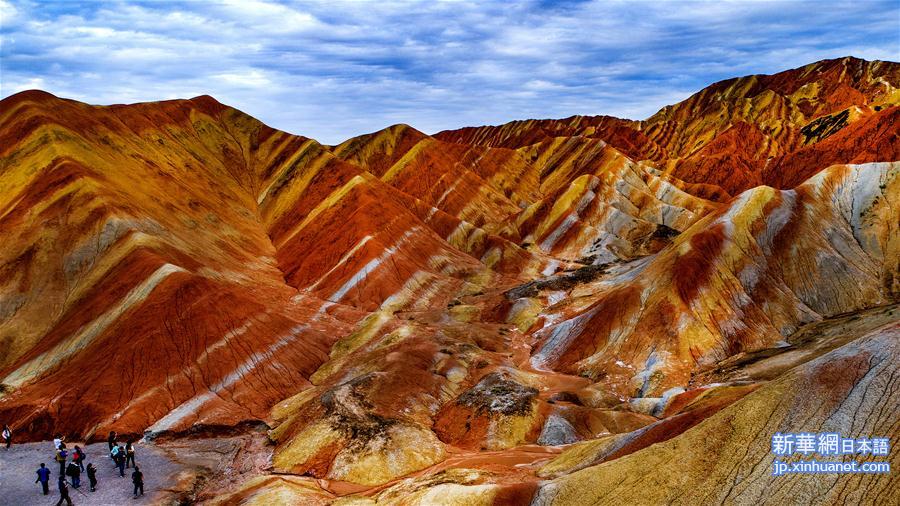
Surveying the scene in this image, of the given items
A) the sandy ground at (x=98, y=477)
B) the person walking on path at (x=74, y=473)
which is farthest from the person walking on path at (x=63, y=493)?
the person walking on path at (x=74, y=473)

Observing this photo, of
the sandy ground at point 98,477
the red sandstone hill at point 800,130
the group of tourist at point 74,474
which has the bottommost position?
the sandy ground at point 98,477

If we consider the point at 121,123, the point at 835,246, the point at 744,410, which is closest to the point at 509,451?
the point at 744,410

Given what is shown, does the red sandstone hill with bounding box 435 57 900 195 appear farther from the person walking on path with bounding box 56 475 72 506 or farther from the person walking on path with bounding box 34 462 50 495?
the person walking on path with bounding box 34 462 50 495

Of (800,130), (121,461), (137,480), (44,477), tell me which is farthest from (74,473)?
(800,130)

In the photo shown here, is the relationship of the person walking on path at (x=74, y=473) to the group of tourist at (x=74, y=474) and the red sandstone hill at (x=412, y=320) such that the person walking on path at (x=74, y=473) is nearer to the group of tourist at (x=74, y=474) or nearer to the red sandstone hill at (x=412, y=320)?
the group of tourist at (x=74, y=474)

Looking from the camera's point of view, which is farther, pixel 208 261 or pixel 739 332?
pixel 208 261

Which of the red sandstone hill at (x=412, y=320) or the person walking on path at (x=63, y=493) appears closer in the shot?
the person walking on path at (x=63, y=493)

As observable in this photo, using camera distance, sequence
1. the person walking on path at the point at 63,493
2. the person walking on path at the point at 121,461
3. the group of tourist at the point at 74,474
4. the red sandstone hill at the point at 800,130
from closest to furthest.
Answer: the person walking on path at the point at 63,493 → the group of tourist at the point at 74,474 → the person walking on path at the point at 121,461 → the red sandstone hill at the point at 800,130

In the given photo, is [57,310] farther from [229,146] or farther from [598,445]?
[229,146]
